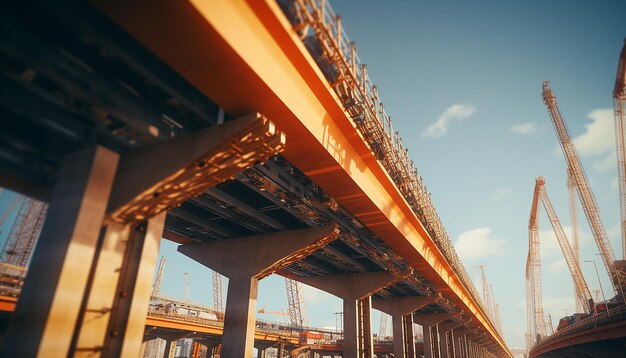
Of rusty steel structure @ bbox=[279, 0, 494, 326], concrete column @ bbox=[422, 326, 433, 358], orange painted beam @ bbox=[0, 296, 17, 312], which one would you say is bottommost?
concrete column @ bbox=[422, 326, 433, 358]

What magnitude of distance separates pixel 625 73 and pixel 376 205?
61514 millimetres

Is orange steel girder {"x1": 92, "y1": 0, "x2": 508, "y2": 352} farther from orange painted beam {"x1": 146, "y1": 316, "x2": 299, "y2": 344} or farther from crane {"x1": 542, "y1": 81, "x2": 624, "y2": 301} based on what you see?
crane {"x1": 542, "y1": 81, "x2": 624, "y2": 301}

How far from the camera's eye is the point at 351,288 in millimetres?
33938

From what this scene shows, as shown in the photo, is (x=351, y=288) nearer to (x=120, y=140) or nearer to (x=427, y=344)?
(x=427, y=344)

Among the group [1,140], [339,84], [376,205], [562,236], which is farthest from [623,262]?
[1,140]

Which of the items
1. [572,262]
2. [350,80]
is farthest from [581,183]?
[350,80]

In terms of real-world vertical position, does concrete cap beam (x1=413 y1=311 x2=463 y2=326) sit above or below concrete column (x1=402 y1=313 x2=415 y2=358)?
above

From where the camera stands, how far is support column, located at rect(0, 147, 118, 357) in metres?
8.09

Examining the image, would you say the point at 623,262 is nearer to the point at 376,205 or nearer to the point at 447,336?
the point at 447,336

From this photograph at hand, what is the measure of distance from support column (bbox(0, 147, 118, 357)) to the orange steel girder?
4032mm

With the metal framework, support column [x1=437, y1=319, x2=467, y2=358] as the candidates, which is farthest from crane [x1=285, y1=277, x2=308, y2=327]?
the metal framework

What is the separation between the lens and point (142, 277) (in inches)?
418

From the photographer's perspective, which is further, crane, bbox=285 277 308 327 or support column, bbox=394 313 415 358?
crane, bbox=285 277 308 327

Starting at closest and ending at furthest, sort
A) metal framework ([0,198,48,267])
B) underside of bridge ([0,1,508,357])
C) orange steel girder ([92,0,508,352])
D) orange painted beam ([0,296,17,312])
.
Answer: orange steel girder ([92,0,508,352]) → underside of bridge ([0,1,508,357]) → metal framework ([0,198,48,267]) → orange painted beam ([0,296,17,312])
